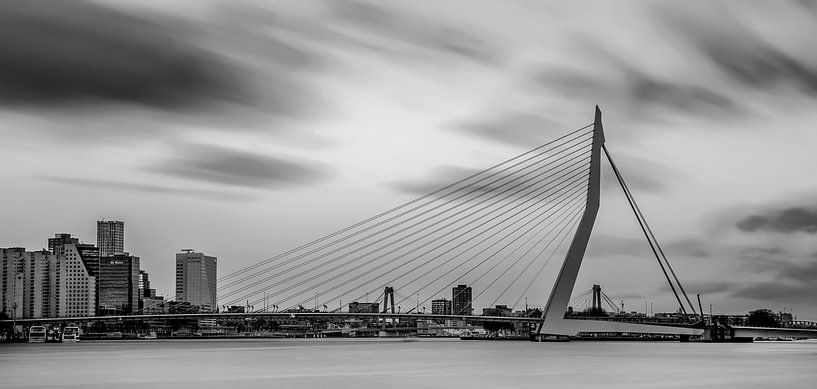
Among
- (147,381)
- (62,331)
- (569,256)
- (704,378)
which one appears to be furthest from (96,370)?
(62,331)

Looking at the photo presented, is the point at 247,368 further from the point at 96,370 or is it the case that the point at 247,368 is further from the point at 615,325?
the point at 615,325

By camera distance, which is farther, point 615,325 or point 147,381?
point 615,325

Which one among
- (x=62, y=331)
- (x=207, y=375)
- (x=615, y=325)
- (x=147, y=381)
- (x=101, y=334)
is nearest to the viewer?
(x=147, y=381)

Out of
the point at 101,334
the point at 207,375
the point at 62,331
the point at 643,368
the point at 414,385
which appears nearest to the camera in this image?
the point at 414,385

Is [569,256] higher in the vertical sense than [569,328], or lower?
higher

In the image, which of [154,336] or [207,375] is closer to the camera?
[207,375]

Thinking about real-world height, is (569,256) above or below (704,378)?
above

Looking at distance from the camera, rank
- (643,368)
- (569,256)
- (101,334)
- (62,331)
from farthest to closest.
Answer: (101,334), (62,331), (569,256), (643,368)

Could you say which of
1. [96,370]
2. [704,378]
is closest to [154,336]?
[96,370]

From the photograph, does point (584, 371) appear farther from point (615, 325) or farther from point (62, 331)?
point (62, 331)
